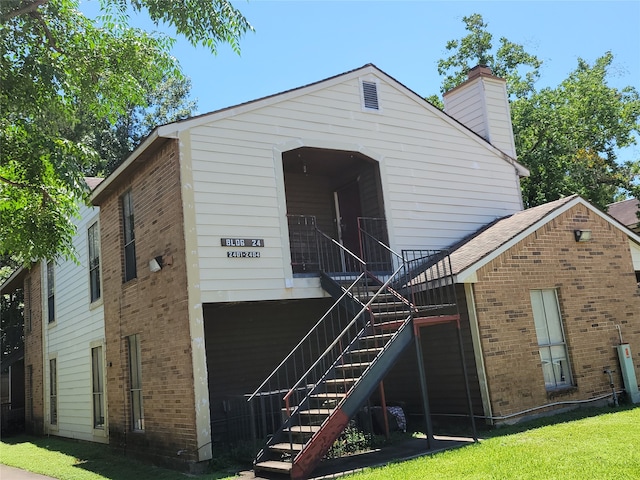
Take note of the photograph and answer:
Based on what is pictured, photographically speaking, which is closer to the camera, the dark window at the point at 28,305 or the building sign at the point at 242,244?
the building sign at the point at 242,244

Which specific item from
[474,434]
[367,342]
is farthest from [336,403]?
[474,434]

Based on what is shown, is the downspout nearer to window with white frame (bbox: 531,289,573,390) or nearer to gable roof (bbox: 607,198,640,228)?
window with white frame (bbox: 531,289,573,390)

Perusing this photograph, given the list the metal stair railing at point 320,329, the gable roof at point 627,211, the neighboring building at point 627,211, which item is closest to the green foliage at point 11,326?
the metal stair railing at point 320,329

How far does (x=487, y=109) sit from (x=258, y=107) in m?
6.51

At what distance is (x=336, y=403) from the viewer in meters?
8.11

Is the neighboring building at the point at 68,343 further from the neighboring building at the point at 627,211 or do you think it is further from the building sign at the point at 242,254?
the neighboring building at the point at 627,211

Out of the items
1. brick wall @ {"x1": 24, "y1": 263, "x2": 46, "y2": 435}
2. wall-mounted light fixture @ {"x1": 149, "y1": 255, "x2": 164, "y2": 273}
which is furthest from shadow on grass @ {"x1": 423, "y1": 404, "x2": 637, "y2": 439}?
brick wall @ {"x1": 24, "y1": 263, "x2": 46, "y2": 435}

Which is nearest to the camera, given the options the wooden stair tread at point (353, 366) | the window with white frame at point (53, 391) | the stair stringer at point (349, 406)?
the stair stringer at point (349, 406)

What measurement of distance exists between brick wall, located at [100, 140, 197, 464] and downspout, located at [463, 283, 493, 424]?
4626 mm

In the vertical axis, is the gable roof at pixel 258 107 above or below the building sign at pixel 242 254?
above

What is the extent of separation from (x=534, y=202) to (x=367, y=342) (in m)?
15.9

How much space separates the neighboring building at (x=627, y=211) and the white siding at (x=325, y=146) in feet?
55.8

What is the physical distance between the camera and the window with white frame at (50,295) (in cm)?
1786

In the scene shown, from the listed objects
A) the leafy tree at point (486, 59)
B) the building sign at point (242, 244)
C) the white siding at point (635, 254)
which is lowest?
the white siding at point (635, 254)
